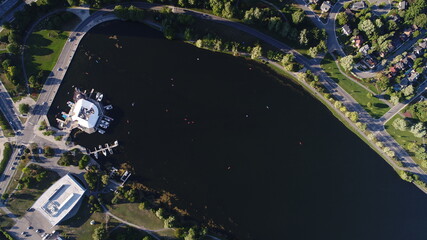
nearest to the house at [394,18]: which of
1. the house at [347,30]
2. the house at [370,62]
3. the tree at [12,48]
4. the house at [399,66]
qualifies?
the house at [399,66]

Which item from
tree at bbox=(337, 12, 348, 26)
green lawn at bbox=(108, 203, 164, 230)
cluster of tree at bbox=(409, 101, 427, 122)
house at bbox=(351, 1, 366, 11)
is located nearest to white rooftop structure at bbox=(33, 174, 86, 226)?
green lawn at bbox=(108, 203, 164, 230)

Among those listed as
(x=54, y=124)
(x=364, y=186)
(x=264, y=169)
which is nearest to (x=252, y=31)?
(x=264, y=169)

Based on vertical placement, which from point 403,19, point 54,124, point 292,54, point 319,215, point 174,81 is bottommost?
point 319,215

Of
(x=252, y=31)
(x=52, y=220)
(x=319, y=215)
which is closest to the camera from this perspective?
(x=52, y=220)

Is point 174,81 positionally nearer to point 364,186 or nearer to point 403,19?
point 364,186

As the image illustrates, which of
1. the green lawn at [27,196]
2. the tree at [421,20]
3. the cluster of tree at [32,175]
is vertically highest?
the tree at [421,20]

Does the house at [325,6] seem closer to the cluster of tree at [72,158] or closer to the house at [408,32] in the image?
the house at [408,32]
